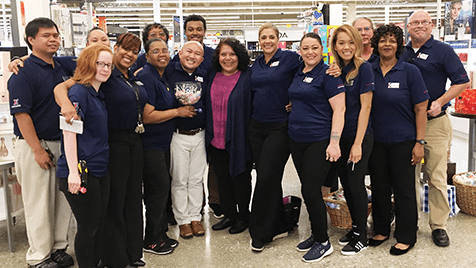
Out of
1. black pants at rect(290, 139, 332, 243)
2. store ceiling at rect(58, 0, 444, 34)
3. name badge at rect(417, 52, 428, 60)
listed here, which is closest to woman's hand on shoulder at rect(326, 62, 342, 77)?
black pants at rect(290, 139, 332, 243)

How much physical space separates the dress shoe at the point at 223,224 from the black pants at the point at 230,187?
0.06 metres

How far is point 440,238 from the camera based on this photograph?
123 inches

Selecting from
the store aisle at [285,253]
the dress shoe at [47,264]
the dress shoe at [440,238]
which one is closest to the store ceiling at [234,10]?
the store aisle at [285,253]

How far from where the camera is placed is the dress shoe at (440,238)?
10.1 ft

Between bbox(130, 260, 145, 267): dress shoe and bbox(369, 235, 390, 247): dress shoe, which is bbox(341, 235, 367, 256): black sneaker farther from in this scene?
bbox(130, 260, 145, 267): dress shoe

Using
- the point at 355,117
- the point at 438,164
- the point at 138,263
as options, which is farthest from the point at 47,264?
the point at 438,164

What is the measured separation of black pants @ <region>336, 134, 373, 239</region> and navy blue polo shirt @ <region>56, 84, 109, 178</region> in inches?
66.2

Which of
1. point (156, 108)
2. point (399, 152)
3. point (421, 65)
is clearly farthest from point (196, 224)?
point (421, 65)

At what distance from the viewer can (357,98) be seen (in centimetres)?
281

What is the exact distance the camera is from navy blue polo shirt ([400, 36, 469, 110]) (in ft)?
9.93

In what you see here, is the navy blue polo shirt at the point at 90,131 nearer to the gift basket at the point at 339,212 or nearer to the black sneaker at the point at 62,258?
the black sneaker at the point at 62,258

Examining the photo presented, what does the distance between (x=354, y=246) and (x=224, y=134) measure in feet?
4.40

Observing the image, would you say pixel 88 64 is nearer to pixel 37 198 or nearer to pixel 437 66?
pixel 37 198

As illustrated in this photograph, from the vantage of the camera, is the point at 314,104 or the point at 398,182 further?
the point at 398,182
